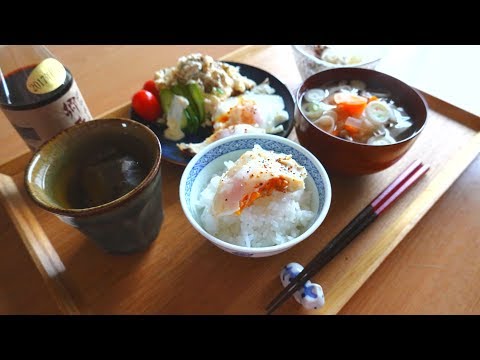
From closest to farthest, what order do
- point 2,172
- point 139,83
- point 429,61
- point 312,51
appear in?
point 2,172, point 312,51, point 139,83, point 429,61

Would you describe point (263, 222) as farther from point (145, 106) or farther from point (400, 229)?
point (145, 106)

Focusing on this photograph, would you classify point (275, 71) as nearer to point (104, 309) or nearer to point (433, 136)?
point (433, 136)

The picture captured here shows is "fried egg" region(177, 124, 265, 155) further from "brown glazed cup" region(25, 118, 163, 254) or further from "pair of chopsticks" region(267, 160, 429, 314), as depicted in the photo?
"pair of chopsticks" region(267, 160, 429, 314)

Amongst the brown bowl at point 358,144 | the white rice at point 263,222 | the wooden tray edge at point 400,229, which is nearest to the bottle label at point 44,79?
the white rice at point 263,222

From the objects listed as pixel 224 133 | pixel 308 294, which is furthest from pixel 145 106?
pixel 308 294

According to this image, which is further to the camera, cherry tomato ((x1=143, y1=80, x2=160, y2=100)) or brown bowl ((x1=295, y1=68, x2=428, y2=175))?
cherry tomato ((x1=143, y1=80, x2=160, y2=100))

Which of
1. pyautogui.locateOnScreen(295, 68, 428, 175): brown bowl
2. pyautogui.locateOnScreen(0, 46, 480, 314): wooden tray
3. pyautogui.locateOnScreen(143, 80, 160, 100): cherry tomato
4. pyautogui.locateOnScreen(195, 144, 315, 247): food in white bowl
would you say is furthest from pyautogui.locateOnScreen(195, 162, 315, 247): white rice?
pyautogui.locateOnScreen(143, 80, 160, 100): cherry tomato

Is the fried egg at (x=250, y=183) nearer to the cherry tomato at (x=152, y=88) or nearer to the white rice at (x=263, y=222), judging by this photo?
the white rice at (x=263, y=222)

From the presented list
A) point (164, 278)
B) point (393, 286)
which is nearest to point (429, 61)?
point (393, 286)

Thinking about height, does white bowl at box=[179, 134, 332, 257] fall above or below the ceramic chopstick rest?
above
